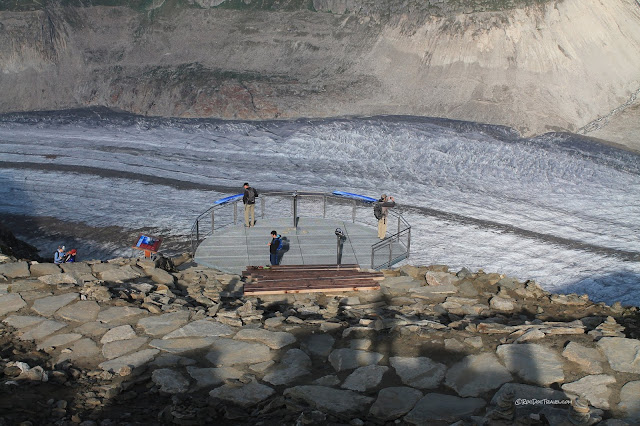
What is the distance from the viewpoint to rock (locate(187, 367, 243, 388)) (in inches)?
384

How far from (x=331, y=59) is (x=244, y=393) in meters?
37.0

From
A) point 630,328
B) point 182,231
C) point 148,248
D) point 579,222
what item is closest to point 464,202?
point 579,222

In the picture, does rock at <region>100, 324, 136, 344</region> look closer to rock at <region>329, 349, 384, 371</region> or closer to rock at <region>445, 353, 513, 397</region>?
rock at <region>329, 349, 384, 371</region>

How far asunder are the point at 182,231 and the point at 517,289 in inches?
575

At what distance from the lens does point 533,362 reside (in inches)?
392

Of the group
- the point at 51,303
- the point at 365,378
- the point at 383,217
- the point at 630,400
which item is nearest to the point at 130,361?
the point at 51,303

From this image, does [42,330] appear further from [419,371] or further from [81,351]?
[419,371]

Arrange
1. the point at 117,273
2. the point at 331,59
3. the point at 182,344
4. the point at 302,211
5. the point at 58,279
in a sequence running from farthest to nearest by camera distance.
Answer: the point at 331,59
the point at 302,211
the point at 117,273
the point at 58,279
the point at 182,344

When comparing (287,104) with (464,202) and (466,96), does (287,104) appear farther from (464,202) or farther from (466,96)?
(464,202)

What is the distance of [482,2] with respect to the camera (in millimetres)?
42562

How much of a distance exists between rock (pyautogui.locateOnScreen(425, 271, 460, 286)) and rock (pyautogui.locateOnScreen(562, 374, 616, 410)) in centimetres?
554

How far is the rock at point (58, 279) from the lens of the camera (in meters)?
12.8

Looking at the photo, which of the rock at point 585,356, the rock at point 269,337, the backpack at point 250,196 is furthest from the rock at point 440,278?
the backpack at point 250,196

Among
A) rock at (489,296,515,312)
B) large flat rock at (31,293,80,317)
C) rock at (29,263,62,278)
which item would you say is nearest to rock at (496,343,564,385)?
rock at (489,296,515,312)
